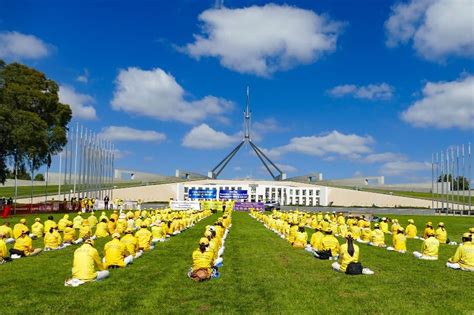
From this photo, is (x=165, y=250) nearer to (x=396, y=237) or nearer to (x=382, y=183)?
(x=396, y=237)

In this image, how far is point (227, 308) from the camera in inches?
431

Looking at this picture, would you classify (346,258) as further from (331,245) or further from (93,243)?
(93,243)

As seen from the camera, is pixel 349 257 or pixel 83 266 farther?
pixel 349 257

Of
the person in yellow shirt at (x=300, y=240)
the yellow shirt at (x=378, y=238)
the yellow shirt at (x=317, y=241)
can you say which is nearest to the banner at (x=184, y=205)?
the yellow shirt at (x=378, y=238)

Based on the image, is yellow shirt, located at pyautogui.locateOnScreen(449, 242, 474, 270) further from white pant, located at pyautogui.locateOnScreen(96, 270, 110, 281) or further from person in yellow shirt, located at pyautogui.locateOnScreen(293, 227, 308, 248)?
white pant, located at pyautogui.locateOnScreen(96, 270, 110, 281)

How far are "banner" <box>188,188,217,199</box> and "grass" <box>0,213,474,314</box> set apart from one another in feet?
175

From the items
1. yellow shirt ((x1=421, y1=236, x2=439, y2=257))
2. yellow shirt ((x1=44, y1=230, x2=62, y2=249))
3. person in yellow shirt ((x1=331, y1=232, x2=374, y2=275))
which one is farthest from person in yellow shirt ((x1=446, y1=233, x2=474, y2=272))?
yellow shirt ((x1=44, y1=230, x2=62, y2=249))

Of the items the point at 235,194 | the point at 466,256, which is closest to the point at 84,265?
the point at 466,256

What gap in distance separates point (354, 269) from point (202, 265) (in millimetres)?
4926

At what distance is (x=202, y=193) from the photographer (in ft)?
242

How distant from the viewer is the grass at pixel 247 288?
36.1 ft

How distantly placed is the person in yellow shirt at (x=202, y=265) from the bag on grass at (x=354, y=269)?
4.50 meters

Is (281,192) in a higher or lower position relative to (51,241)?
higher

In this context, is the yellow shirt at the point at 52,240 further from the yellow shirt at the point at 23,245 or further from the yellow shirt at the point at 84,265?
the yellow shirt at the point at 84,265
